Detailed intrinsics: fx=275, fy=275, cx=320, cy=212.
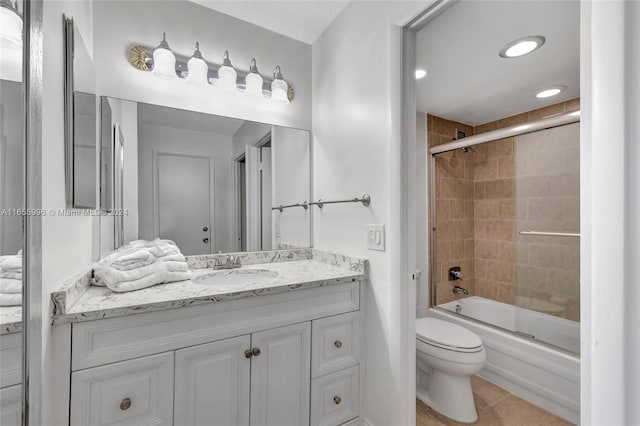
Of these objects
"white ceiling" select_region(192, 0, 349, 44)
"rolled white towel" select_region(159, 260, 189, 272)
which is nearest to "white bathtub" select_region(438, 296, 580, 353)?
"rolled white towel" select_region(159, 260, 189, 272)

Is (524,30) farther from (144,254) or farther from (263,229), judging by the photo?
(144,254)

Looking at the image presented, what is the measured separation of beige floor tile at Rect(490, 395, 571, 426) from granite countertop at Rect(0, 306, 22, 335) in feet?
7.21

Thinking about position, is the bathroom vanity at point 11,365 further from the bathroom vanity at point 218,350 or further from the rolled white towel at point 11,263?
the bathroom vanity at point 218,350

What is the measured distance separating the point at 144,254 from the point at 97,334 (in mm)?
363

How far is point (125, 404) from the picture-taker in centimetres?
92

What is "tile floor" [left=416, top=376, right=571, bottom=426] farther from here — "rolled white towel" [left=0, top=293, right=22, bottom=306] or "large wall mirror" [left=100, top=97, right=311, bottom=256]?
"rolled white towel" [left=0, top=293, right=22, bottom=306]

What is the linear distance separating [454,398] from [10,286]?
1984mm

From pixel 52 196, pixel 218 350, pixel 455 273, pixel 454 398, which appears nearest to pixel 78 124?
pixel 52 196

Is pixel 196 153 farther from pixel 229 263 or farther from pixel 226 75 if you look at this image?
pixel 229 263

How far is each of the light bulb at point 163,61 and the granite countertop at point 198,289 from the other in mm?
1008

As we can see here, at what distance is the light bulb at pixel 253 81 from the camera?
5.50 feet

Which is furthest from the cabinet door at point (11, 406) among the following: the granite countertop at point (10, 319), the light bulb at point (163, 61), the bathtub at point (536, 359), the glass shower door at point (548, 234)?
the glass shower door at point (548, 234)

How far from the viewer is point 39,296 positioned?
672mm

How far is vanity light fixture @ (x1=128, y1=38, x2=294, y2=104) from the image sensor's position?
1428 mm
